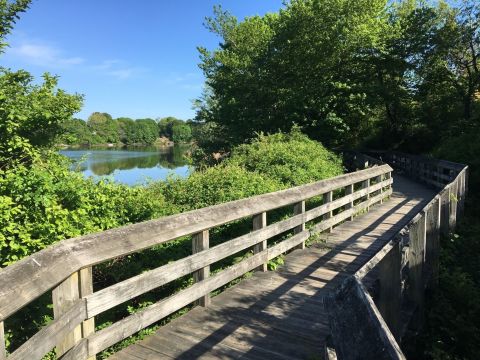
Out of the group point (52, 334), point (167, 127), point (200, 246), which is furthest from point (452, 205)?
point (167, 127)

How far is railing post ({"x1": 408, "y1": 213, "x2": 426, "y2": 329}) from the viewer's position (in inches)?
161

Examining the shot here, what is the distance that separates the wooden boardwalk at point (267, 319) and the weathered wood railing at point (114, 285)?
23 cm

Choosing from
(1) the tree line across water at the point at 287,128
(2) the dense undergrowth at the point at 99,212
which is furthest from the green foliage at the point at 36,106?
(2) the dense undergrowth at the point at 99,212

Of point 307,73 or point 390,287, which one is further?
point 307,73

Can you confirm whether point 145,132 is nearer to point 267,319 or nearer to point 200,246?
point 200,246

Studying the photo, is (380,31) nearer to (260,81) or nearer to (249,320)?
(260,81)

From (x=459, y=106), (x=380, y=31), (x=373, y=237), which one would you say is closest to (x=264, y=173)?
(x=373, y=237)

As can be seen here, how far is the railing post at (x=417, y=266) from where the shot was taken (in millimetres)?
4098

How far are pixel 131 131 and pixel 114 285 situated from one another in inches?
5957

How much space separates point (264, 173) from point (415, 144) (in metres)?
21.0

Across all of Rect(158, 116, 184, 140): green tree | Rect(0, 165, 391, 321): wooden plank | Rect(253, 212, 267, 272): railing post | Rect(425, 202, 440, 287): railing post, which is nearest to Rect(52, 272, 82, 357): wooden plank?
Rect(0, 165, 391, 321): wooden plank

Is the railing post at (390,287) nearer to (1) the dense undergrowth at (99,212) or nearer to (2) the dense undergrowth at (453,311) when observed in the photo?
(2) the dense undergrowth at (453,311)

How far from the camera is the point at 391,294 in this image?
3287mm

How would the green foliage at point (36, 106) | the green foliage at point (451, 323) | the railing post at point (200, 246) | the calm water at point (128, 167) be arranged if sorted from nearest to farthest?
the railing post at point (200, 246) → the green foliage at point (451, 323) → the calm water at point (128, 167) → the green foliage at point (36, 106)
